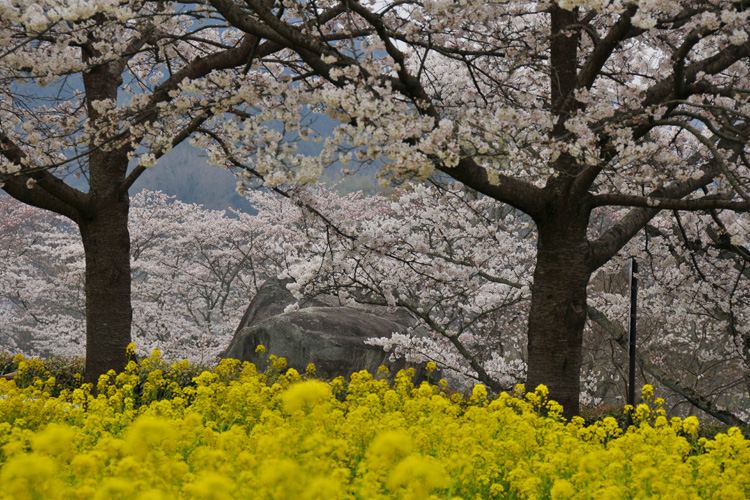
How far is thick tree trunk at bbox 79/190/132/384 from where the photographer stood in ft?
25.8

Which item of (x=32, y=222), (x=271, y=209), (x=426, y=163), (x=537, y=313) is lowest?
(x=537, y=313)

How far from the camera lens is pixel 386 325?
13.6 m

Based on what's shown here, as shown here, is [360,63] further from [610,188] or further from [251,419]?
[610,188]

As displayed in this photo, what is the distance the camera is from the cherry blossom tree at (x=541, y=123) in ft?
16.5

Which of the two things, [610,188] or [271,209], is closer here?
[610,188]

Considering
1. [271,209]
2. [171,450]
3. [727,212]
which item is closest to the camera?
[171,450]

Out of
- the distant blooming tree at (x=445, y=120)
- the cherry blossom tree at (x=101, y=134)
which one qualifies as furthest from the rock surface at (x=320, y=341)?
the distant blooming tree at (x=445, y=120)

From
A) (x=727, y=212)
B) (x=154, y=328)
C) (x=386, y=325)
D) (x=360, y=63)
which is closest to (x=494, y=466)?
(x=360, y=63)

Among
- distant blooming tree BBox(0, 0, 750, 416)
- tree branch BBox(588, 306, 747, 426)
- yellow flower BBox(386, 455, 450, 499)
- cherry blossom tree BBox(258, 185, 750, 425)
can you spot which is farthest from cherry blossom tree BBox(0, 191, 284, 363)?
yellow flower BBox(386, 455, 450, 499)

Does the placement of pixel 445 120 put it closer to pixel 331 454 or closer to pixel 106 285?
pixel 331 454

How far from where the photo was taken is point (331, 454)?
3.94 metres

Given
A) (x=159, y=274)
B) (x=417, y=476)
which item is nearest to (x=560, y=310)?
(x=417, y=476)

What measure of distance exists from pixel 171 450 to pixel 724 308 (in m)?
8.36

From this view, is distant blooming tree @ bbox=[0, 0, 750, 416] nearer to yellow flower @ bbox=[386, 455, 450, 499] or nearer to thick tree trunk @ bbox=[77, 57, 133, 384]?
thick tree trunk @ bbox=[77, 57, 133, 384]
